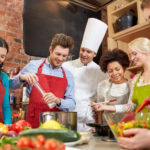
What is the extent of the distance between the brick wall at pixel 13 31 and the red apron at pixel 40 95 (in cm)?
175

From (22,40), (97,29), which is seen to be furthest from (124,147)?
(22,40)

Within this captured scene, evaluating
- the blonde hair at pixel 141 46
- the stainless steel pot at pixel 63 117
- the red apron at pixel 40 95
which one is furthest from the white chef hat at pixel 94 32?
the stainless steel pot at pixel 63 117

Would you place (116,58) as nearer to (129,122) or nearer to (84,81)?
(84,81)

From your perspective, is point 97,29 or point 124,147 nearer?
point 124,147

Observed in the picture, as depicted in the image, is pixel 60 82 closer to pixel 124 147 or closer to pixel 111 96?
pixel 111 96

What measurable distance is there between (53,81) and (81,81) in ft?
1.64

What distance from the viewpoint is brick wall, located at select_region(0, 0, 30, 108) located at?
348 centimetres

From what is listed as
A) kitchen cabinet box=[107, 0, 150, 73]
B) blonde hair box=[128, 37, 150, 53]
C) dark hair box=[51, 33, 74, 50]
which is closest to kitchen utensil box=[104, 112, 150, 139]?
blonde hair box=[128, 37, 150, 53]

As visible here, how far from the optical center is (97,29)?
7.75 ft

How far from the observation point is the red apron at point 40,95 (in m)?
1.74

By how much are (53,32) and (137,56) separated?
2.43 metres

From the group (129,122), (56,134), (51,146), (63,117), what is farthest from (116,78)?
(51,146)

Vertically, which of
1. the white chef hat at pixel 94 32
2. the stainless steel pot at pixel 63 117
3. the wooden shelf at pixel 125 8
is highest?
the wooden shelf at pixel 125 8

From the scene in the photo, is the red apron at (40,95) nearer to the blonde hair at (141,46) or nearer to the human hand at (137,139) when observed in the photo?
the blonde hair at (141,46)
